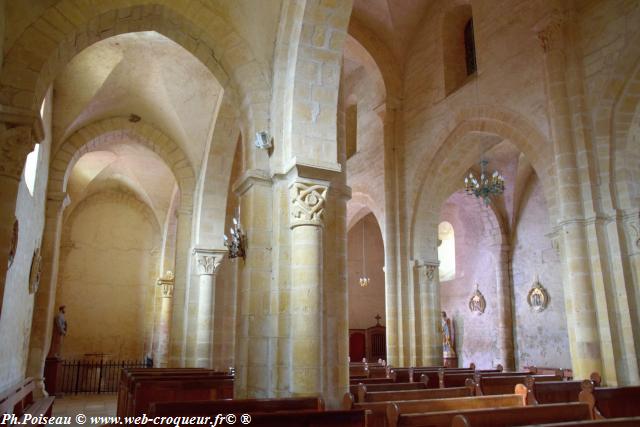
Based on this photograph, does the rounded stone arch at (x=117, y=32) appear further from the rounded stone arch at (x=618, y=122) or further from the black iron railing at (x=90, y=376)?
the black iron railing at (x=90, y=376)

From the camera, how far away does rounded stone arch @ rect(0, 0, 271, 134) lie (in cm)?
669

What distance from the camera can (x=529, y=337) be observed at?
58.1 ft

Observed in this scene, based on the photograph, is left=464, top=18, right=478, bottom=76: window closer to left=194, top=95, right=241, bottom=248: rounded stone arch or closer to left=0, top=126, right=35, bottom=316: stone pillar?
left=194, top=95, right=241, bottom=248: rounded stone arch

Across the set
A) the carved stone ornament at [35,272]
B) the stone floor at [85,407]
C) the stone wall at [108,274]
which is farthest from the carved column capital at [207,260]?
the stone wall at [108,274]

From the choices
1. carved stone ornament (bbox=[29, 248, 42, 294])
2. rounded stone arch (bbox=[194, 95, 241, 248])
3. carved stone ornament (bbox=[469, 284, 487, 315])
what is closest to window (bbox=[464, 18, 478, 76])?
rounded stone arch (bbox=[194, 95, 241, 248])

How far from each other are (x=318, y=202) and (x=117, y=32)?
15.3 ft

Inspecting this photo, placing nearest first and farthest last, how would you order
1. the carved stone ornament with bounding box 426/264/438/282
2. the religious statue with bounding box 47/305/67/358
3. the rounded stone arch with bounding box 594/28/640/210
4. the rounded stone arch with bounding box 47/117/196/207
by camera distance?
the rounded stone arch with bounding box 594/28/640/210 < the rounded stone arch with bounding box 47/117/196/207 < the carved stone ornament with bounding box 426/264/438/282 < the religious statue with bounding box 47/305/67/358

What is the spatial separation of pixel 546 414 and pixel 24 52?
7538mm

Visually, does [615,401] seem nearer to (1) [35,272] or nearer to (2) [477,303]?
(1) [35,272]

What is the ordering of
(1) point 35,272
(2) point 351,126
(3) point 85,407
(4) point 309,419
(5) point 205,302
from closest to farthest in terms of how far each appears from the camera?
(4) point 309,419, (1) point 35,272, (5) point 205,302, (3) point 85,407, (2) point 351,126

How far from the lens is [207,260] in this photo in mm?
13055

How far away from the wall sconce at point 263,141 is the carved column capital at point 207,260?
20.9ft

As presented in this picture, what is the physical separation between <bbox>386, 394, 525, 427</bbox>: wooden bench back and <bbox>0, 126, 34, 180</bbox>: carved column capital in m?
5.29

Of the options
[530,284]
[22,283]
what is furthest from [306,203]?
[530,284]
